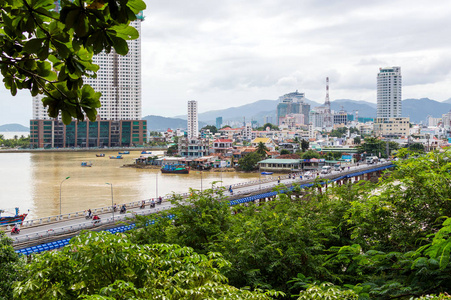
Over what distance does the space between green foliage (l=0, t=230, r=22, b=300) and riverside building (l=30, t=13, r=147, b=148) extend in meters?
48.8

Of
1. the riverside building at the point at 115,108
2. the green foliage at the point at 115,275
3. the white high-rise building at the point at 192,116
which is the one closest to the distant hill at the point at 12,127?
the white high-rise building at the point at 192,116

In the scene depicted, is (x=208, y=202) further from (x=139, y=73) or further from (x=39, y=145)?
(x=139, y=73)

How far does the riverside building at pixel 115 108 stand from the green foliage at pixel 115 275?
169 feet

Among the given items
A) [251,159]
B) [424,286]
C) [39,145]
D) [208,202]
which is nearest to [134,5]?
[424,286]

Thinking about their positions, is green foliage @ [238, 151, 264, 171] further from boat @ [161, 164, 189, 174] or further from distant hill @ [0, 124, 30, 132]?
distant hill @ [0, 124, 30, 132]

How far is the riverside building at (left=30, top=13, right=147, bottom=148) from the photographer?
52969 mm

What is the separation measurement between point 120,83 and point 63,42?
192 feet

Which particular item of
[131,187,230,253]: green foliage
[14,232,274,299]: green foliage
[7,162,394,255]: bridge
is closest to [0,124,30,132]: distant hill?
[7,162,394,255]: bridge

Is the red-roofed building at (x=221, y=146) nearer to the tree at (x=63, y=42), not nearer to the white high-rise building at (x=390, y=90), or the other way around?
the tree at (x=63, y=42)

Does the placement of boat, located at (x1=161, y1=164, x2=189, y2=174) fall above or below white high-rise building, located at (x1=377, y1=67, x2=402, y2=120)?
below

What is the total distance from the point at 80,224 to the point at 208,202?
20.6ft

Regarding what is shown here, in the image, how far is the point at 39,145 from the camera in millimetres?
50938

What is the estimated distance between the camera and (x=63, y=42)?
1.11 m

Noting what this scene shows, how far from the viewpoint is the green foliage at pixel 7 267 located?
4969 mm
